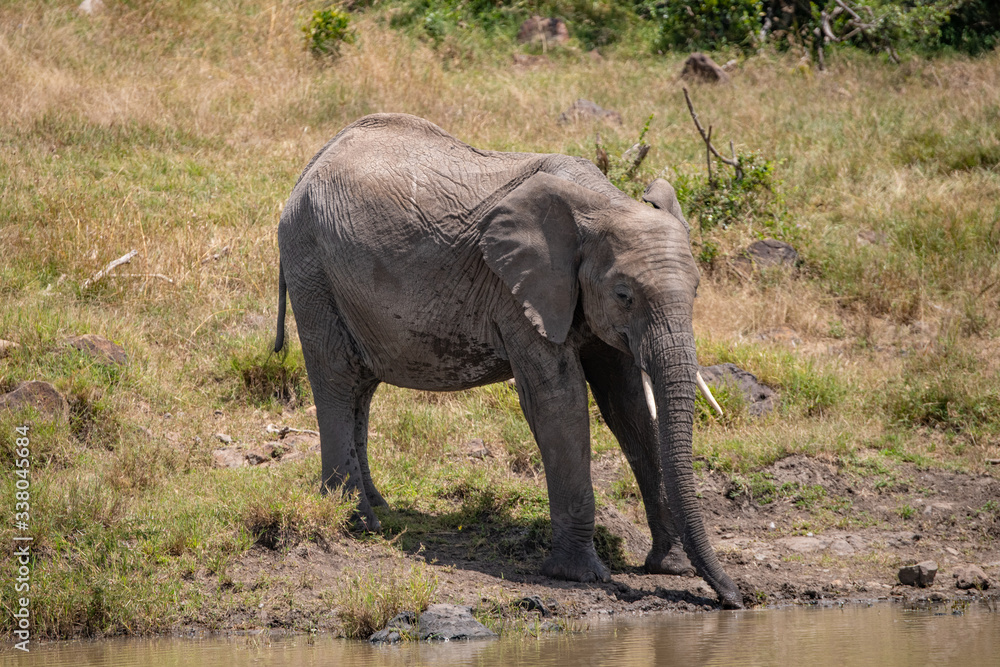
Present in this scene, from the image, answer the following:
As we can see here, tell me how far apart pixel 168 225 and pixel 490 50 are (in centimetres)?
864

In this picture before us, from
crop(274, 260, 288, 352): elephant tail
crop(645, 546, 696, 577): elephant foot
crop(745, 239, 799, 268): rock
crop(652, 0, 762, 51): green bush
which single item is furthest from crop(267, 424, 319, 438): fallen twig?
crop(652, 0, 762, 51): green bush

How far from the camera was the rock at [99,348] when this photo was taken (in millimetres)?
9391

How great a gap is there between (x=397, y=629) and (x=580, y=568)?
4.16ft

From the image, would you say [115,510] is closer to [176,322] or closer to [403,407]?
[403,407]

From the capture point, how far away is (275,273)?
11.4 m

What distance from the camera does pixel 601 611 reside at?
20.3 feet

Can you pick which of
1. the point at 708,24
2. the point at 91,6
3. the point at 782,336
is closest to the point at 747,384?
the point at 782,336

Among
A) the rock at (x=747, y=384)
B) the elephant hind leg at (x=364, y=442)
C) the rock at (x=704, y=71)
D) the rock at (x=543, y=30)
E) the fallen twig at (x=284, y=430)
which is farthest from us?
the rock at (x=543, y=30)

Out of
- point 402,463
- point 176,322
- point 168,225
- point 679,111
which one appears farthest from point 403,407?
point 679,111

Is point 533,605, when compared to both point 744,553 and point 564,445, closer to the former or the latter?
point 564,445

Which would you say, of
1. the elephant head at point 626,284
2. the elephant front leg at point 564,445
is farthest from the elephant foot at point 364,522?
the elephant head at point 626,284

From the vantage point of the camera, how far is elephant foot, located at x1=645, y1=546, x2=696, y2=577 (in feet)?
22.3

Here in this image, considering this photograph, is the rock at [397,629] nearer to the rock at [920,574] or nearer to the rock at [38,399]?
the rock at [920,574]

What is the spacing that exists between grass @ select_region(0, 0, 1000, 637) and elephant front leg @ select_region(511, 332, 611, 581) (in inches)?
22.4
